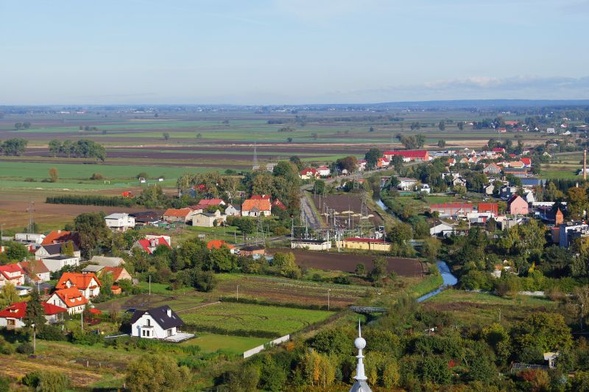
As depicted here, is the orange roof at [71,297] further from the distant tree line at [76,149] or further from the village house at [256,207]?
the distant tree line at [76,149]

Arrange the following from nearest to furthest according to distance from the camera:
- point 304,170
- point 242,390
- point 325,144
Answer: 1. point 242,390
2. point 304,170
3. point 325,144

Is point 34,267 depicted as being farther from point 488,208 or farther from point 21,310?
point 488,208

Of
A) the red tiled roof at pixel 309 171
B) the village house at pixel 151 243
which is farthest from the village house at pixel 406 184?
the village house at pixel 151 243

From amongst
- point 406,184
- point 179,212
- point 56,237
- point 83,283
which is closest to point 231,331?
point 83,283

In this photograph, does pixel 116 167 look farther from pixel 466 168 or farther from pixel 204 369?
pixel 204 369

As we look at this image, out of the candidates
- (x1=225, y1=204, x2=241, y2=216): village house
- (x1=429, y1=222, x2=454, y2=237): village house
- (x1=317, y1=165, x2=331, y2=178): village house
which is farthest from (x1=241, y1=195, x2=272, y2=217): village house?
(x1=317, y1=165, x2=331, y2=178): village house

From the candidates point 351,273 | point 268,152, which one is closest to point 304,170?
point 268,152
